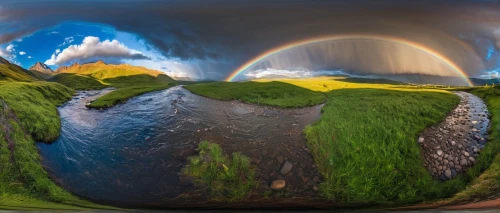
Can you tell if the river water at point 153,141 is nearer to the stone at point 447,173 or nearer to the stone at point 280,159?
the stone at point 280,159

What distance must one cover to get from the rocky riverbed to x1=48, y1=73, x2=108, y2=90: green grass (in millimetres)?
3614

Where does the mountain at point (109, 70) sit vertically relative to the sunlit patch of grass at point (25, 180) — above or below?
above

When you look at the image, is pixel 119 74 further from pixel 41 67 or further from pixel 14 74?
pixel 14 74

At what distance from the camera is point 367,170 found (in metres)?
3.06

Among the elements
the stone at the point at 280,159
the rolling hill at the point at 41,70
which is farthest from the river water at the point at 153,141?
the rolling hill at the point at 41,70

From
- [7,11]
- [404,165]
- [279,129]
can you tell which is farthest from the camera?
[7,11]

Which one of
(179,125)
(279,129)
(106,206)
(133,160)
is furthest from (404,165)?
(106,206)

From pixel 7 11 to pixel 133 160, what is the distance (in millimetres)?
2479

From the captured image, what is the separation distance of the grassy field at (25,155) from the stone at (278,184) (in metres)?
1.86

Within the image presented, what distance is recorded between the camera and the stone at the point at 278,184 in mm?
3039

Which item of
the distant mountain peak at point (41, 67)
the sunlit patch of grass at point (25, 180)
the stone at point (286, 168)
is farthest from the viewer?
the distant mountain peak at point (41, 67)

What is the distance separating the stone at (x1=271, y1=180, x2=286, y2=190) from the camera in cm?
304

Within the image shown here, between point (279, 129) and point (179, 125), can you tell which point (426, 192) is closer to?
point (279, 129)

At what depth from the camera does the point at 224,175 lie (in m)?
2.99
